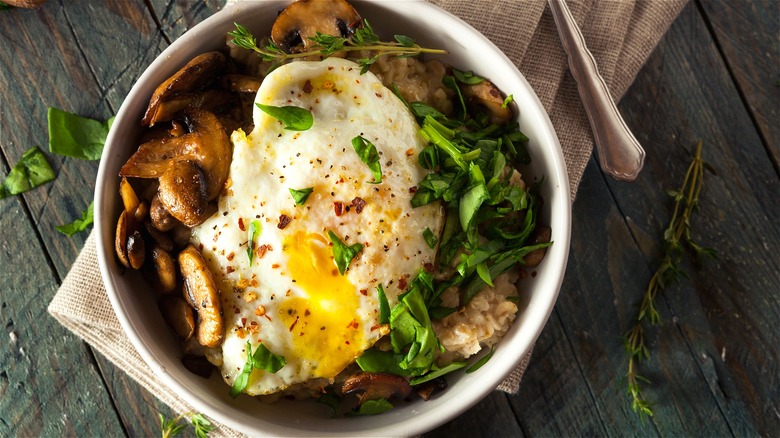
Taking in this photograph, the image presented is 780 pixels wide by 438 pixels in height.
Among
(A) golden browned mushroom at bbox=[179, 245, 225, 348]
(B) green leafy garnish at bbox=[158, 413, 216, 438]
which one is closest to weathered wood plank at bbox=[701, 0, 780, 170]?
(A) golden browned mushroom at bbox=[179, 245, 225, 348]

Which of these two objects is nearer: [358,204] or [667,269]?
[358,204]

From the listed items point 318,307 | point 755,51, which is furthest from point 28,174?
point 755,51

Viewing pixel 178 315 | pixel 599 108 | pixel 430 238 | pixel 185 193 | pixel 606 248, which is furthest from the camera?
pixel 606 248

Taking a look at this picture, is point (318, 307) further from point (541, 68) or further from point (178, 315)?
point (541, 68)

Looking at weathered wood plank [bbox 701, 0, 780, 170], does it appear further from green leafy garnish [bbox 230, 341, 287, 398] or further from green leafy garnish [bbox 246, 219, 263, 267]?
green leafy garnish [bbox 230, 341, 287, 398]

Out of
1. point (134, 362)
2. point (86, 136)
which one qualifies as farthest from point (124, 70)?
point (134, 362)

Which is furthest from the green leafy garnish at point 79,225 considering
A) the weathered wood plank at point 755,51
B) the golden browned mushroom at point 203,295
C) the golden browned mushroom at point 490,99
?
the weathered wood plank at point 755,51

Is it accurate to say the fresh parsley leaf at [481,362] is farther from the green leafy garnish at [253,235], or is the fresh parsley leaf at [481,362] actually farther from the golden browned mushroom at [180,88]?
the golden browned mushroom at [180,88]
